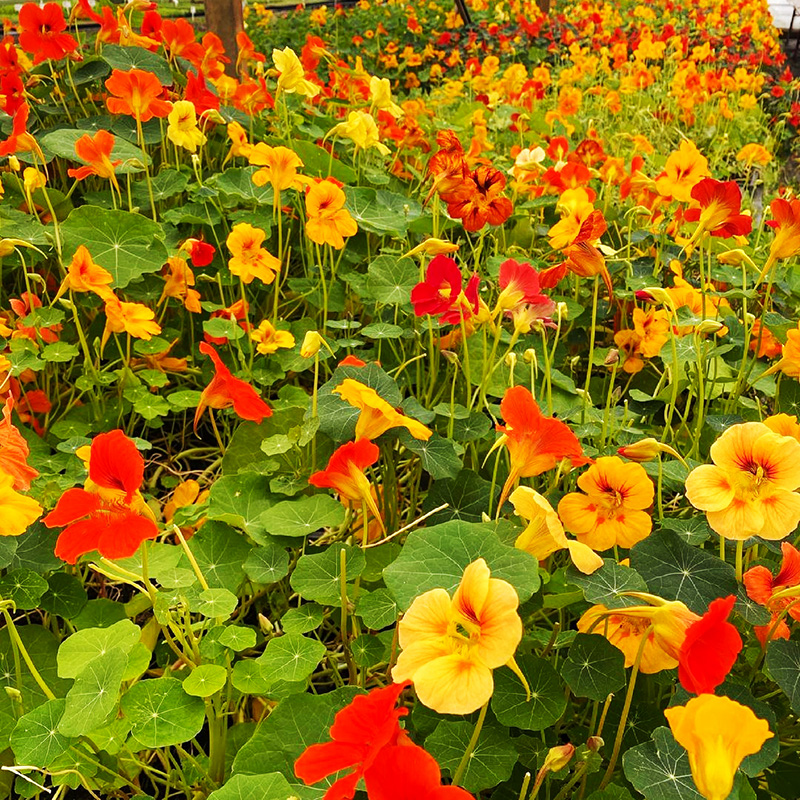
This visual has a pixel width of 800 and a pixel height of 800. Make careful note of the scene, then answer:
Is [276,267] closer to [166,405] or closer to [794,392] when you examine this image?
[166,405]

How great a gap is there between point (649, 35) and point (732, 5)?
127 inches

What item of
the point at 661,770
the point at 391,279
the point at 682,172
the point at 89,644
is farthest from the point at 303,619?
the point at 682,172

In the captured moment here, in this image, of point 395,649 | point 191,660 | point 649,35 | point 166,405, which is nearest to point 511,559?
point 395,649

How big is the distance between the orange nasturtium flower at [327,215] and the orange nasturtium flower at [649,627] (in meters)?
0.95

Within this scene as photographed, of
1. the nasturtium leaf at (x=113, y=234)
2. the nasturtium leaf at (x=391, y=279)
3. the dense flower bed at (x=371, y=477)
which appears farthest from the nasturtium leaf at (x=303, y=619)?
the nasturtium leaf at (x=113, y=234)

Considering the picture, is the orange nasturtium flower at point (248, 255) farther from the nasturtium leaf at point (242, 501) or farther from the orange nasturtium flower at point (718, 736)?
the orange nasturtium flower at point (718, 736)

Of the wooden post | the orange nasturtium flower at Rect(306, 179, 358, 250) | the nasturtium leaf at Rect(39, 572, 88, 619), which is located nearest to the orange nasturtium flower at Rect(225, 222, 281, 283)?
the orange nasturtium flower at Rect(306, 179, 358, 250)

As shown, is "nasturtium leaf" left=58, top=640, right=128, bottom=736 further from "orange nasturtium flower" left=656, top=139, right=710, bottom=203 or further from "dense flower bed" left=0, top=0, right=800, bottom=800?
"orange nasturtium flower" left=656, top=139, right=710, bottom=203

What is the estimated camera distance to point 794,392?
5.49 feet

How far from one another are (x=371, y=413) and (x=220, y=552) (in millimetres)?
385

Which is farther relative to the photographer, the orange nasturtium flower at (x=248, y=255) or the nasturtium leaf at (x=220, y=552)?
the orange nasturtium flower at (x=248, y=255)

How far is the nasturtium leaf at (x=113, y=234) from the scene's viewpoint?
1.84 meters

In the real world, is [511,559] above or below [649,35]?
below

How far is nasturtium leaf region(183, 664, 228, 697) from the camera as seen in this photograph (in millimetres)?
990
